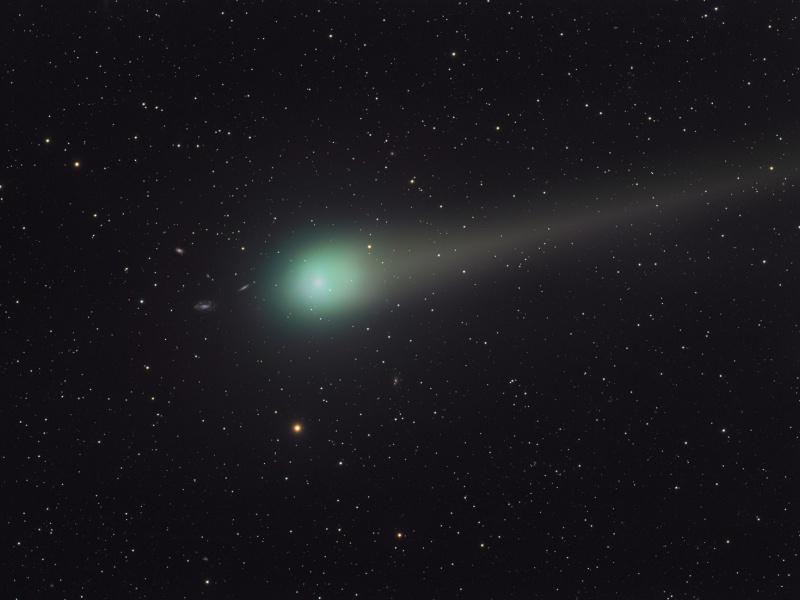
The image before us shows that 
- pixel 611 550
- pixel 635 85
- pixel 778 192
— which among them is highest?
pixel 635 85

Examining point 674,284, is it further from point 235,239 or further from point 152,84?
point 152,84

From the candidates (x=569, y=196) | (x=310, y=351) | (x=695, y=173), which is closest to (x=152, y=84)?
(x=310, y=351)

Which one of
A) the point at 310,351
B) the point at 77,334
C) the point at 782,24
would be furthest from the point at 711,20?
the point at 77,334

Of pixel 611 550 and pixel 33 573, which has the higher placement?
pixel 33 573

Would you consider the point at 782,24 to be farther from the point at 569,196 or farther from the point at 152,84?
the point at 152,84

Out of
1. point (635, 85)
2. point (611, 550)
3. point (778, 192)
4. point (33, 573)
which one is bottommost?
point (611, 550)

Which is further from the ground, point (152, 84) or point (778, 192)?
point (152, 84)
